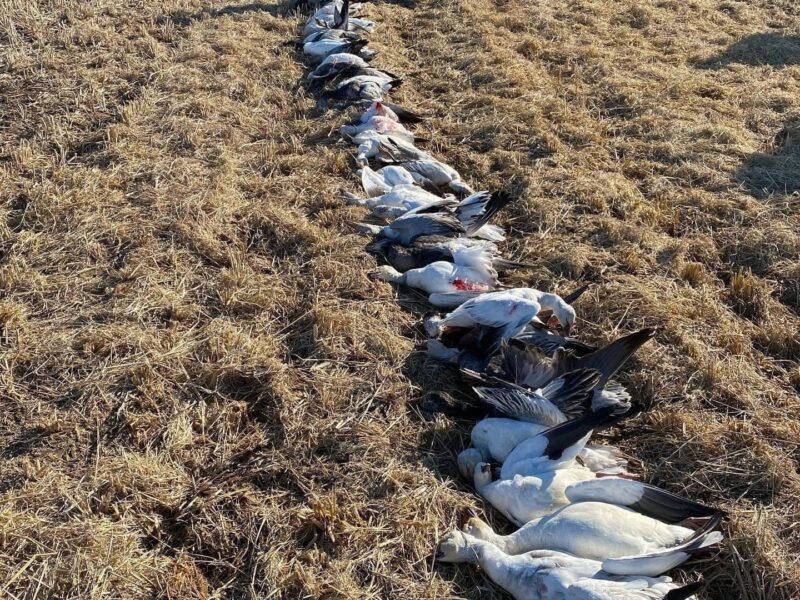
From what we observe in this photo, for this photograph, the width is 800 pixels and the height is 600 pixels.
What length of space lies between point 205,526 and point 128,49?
6319mm

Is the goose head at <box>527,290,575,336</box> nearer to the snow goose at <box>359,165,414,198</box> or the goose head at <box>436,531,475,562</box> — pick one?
the goose head at <box>436,531,475,562</box>

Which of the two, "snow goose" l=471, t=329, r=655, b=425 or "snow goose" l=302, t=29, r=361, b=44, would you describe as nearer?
"snow goose" l=471, t=329, r=655, b=425

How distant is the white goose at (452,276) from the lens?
Answer: 4.24 meters

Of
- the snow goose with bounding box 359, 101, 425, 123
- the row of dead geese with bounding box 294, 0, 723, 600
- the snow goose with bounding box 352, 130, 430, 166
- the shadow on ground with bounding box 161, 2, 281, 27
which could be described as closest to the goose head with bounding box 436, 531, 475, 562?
the row of dead geese with bounding box 294, 0, 723, 600

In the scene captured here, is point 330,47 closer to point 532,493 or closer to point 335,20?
point 335,20

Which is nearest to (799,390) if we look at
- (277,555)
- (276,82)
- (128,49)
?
(277,555)

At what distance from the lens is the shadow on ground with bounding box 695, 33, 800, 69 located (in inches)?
292

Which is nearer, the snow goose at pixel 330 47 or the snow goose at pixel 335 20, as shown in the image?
the snow goose at pixel 330 47

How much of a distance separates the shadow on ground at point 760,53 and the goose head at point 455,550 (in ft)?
21.6

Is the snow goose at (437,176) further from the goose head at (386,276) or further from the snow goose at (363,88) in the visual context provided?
the snow goose at (363,88)

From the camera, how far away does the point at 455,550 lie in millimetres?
2785

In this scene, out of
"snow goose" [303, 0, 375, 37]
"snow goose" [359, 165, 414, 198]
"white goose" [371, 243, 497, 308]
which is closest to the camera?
"white goose" [371, 243, 497, 308]

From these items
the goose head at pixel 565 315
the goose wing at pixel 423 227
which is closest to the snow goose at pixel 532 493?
the goose head at pixel 565 315

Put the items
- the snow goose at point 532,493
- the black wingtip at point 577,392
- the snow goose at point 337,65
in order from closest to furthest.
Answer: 1. the snow goose at point 532,493
2. the black wingtip at point 577,392
3. the snow goose at point 337,65
